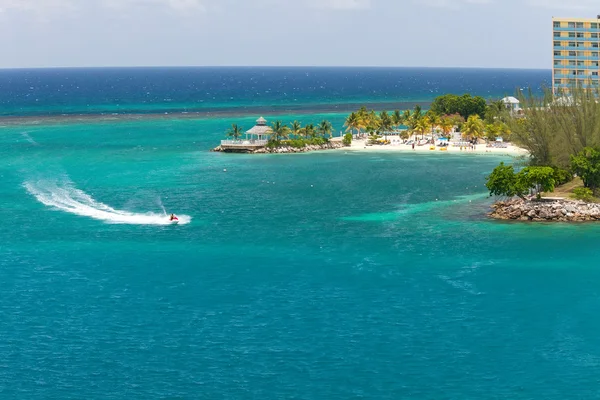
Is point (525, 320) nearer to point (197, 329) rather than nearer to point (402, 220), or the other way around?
point (197, 329)

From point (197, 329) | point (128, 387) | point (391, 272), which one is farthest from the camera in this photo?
point (391, 272)

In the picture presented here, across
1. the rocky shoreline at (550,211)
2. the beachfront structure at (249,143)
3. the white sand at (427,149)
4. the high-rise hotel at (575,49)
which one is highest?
the high-rise hotel at (575,49)

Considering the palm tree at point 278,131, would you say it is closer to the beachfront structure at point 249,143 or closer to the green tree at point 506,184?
the beachfront structure at point 249,143

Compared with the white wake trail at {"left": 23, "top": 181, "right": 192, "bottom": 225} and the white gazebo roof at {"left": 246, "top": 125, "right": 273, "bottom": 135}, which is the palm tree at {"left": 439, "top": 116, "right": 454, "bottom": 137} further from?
the white wake trail at {"left": 23, "top": 181, "right": 192, "bottom": 225}

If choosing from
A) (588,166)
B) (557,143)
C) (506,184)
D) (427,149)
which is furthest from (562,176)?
(427,149)

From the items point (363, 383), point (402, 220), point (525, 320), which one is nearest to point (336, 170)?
point (402, 220)

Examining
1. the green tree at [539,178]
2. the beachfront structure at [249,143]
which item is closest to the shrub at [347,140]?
the beachfront structure at [249,143]
